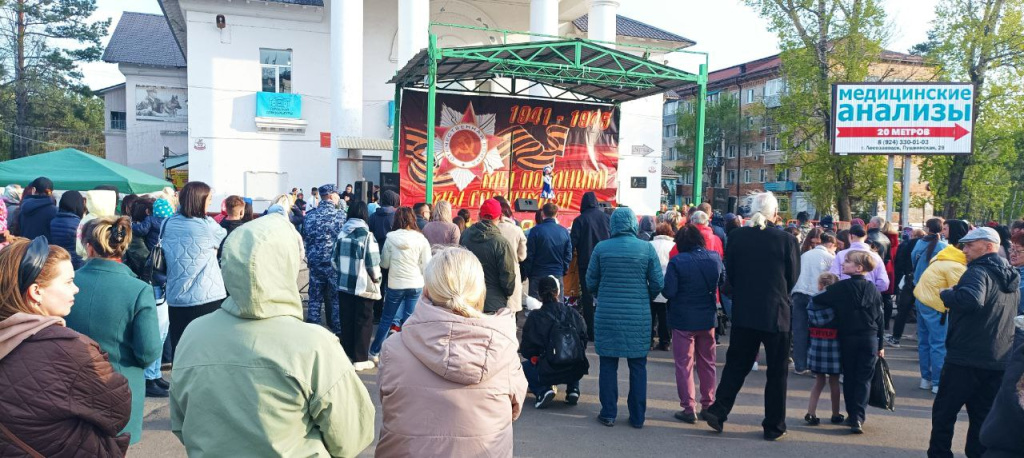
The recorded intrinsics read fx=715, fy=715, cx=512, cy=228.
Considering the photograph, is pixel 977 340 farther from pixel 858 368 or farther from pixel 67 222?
pixel 67 222

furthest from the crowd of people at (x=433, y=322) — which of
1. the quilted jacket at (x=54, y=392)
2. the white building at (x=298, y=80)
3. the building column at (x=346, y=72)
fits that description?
the white building at (x=298, y=80)

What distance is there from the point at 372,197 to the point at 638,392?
13088 mm

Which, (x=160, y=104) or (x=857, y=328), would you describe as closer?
(x=857, y=328)

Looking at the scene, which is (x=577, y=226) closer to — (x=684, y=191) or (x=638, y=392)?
(x=638, y=392)

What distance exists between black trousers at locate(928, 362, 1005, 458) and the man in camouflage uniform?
6390 mm

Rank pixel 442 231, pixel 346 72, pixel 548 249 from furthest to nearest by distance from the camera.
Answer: pixel 346 72, pixel 548 249, pixel 442 231

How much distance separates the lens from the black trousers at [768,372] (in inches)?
235

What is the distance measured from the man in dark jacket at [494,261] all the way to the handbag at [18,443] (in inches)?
198

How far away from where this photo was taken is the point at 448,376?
2.91 meters

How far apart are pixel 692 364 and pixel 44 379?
5289 millimetres

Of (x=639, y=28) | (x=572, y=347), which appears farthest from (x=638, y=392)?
(x=639, y=28)

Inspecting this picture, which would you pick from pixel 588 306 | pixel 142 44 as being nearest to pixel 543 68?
pixel 588 306

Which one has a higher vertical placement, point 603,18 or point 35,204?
point 603,18

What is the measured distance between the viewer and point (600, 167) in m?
20.4
